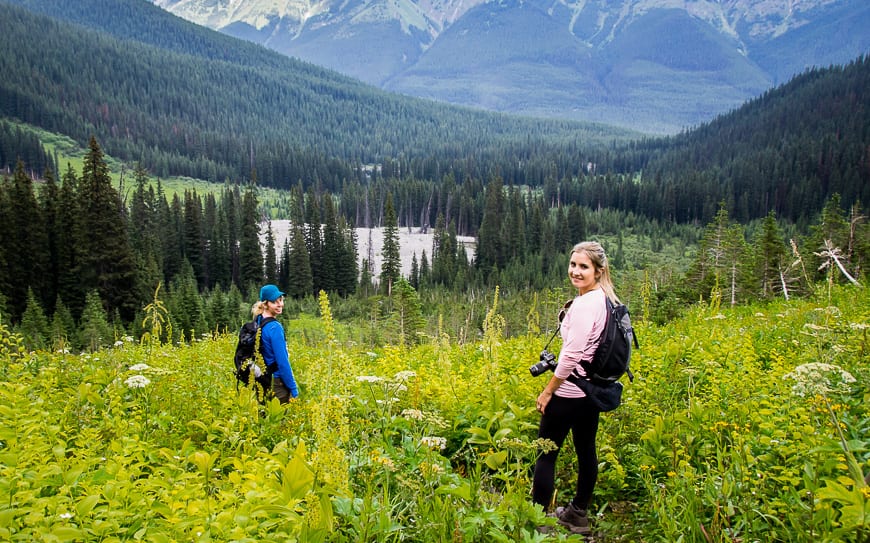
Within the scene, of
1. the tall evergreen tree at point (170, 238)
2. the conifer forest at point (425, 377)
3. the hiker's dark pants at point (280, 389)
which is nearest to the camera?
the conifer forest at point (425, 377)

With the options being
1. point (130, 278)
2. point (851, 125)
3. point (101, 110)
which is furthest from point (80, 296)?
point (101, 110)

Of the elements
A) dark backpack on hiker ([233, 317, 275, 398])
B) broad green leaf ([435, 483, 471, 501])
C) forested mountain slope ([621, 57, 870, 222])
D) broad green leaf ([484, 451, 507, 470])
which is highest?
forested mountain slope ([621, 57, 870, 222])

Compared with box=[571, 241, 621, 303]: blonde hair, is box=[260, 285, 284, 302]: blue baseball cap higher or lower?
lower

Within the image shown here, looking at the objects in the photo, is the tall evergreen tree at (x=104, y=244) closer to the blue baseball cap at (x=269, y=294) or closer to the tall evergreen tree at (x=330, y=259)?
the tall evergreen tree at (x=330, y=259)

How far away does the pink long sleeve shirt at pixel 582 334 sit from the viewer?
4668 millimetres

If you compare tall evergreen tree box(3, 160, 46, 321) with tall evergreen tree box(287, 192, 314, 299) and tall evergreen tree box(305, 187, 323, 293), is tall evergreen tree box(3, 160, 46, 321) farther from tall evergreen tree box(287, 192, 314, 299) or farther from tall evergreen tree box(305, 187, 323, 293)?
tall evergreen tree box(305, 187, 323, 293)

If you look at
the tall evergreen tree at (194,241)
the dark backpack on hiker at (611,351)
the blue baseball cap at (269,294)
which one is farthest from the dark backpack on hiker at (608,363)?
the tall evergreen tree at (194,241)

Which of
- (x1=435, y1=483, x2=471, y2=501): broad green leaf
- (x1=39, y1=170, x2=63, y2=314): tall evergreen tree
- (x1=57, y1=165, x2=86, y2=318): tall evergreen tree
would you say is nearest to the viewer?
(x1=435, y1=483, x2=471, y2=501): broad green leaf

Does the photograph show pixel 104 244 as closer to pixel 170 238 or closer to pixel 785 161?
pixel 170 238

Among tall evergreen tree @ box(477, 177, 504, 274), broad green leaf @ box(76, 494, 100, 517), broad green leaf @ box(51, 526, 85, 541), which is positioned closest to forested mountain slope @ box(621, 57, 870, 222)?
tall evergreen tree @ box(477, 177, 504, 274)

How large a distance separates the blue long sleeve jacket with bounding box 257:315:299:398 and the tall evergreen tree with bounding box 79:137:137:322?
4420cm

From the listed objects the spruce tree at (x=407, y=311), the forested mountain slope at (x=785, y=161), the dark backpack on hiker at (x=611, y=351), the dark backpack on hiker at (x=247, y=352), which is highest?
the forested mountain slope at (x=785, y=161)

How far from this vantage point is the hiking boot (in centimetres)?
499

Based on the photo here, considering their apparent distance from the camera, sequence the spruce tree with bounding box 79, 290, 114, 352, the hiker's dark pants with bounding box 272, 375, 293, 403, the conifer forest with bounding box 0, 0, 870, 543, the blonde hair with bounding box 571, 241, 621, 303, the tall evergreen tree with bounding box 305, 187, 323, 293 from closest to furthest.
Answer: the conifer forest with bounding box 0, 0, 870, 543, the blonde hair with bounding box 571, 241, 621, 303, the hiker's dark pants with bounding box 272, 375, 293, 403, the spruce tree with bounding box 79, 290, 114, 352, the tall evergreen tree with bounding box 305, 187, 323, 293
